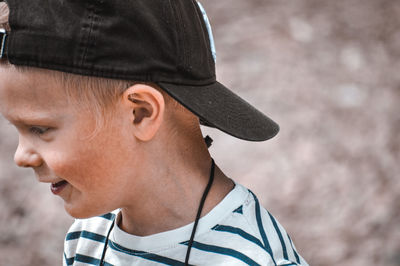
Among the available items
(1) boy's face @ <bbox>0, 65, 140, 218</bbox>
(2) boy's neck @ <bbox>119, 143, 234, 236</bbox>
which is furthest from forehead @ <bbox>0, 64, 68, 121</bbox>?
(2) boy's neck @ <bbox>119, 143, 234, 236</bbox>

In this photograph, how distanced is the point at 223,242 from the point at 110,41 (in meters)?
0.40

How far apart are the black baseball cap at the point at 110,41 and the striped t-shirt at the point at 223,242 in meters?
0.17

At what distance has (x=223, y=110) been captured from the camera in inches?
42.7

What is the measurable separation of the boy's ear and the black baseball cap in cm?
2

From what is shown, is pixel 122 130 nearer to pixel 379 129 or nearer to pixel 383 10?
pixel 379 129

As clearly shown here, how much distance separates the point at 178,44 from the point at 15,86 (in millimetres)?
276

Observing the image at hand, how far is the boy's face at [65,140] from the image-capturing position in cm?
102

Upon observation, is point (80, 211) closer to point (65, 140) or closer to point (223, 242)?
point (65, 140)

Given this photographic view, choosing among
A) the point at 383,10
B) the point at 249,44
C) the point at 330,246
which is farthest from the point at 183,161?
the point at 383,10

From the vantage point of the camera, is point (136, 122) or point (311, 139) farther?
point (311, 139)

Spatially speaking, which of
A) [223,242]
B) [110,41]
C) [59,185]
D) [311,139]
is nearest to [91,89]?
[110,41]

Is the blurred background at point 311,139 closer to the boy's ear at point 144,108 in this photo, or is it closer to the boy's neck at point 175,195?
the boy's neck at point 175,195

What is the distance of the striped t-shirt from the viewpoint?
108 cm

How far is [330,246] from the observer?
7.79 feet
